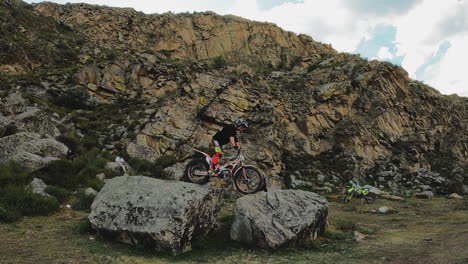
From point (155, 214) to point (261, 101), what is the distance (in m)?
19.2

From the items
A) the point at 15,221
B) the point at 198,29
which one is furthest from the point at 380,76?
the point at 15,221

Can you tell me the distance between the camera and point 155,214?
584 centimetres

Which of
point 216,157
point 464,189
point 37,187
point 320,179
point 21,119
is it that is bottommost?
point 37,187

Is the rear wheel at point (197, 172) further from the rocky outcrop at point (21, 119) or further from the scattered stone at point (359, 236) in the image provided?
the rocky outcrop at point (21, 119)

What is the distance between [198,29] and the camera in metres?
39.8

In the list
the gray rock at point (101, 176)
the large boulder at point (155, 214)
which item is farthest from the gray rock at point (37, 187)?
the large boulder at point (155, 214)

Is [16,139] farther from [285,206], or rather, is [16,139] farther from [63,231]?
[285,206]

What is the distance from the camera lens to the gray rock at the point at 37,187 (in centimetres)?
823

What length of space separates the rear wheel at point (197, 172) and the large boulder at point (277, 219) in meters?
2.07

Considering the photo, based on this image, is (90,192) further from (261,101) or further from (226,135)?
(261,101)

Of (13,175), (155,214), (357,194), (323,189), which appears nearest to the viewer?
(155,214)

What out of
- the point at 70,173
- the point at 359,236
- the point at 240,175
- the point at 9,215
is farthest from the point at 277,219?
the point at 70,173

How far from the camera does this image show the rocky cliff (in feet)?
66.6

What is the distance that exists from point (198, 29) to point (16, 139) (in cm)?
3339
